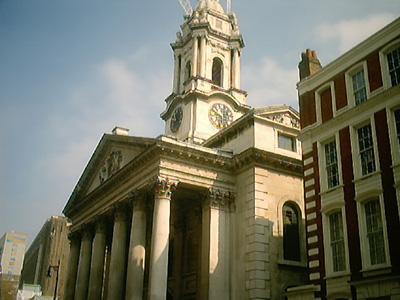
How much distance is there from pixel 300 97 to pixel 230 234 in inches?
434

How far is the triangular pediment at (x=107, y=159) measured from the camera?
3509 centimetres

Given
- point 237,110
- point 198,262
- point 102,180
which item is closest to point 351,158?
point 198,262

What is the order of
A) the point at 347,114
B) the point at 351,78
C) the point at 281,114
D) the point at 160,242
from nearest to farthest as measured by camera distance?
the point at 347,114
the point at 351,78
the point at 160,242
the point at 281,114

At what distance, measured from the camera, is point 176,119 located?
51094 mm

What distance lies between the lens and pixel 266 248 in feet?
101

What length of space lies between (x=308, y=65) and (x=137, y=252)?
53.8ft

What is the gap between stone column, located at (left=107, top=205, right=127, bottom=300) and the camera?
109 ft

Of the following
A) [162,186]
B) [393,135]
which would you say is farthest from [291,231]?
[393,135]

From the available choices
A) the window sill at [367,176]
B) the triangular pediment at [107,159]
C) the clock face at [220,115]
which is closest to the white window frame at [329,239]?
the window sill at [367,176]

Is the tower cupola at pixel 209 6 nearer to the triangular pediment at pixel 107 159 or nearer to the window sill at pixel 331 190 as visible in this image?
the triangular pediment at pixel 107 159

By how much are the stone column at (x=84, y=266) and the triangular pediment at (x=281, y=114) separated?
63.8 feet

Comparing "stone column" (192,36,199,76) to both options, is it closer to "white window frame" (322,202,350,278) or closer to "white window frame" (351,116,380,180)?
"white window frame" (351,116,380,180)

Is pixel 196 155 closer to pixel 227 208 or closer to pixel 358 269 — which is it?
pixel 227 208

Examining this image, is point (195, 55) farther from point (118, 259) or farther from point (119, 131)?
point (118, 259)
